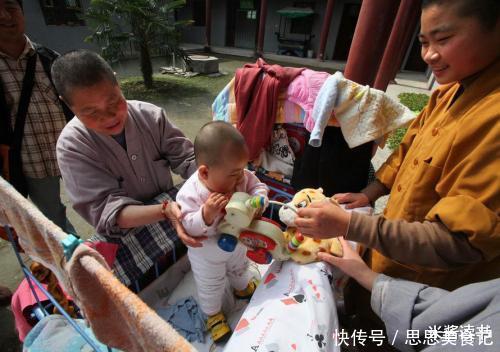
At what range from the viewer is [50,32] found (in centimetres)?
1070

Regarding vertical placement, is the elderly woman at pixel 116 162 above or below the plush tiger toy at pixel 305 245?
above

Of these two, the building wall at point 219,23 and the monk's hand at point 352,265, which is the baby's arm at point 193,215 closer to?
the monk's hand at point 352,265

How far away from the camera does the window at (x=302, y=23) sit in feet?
54.0

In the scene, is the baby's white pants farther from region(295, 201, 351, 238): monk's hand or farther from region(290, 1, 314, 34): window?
region(290, 1, 314, 34): window

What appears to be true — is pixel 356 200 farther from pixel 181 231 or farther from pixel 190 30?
pixel 190 30

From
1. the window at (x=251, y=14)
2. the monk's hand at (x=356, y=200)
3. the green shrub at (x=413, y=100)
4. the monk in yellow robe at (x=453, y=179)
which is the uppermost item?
the window at (x=251, y=14)

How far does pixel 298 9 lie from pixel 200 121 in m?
13.9

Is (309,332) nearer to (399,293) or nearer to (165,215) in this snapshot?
(399,293)

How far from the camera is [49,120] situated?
7.04ft

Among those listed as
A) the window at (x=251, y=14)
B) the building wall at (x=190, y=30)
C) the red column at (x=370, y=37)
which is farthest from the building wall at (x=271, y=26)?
the red column at (x=370, y=37)

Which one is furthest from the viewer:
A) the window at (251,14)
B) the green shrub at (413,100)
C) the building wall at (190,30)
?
the building wall at (190,30)

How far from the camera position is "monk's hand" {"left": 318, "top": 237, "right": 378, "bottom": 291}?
123 centimetres

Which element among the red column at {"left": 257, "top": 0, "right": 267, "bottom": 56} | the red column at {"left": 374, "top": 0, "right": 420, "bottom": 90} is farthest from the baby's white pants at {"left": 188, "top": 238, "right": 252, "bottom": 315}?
the red column at {"left": 257, "top": 0, "right": 267, "bottom": 56}

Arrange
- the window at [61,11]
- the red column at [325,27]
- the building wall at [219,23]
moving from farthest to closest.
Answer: the building wall at [219,23], the red column at [325,27], the window at [61,11]
